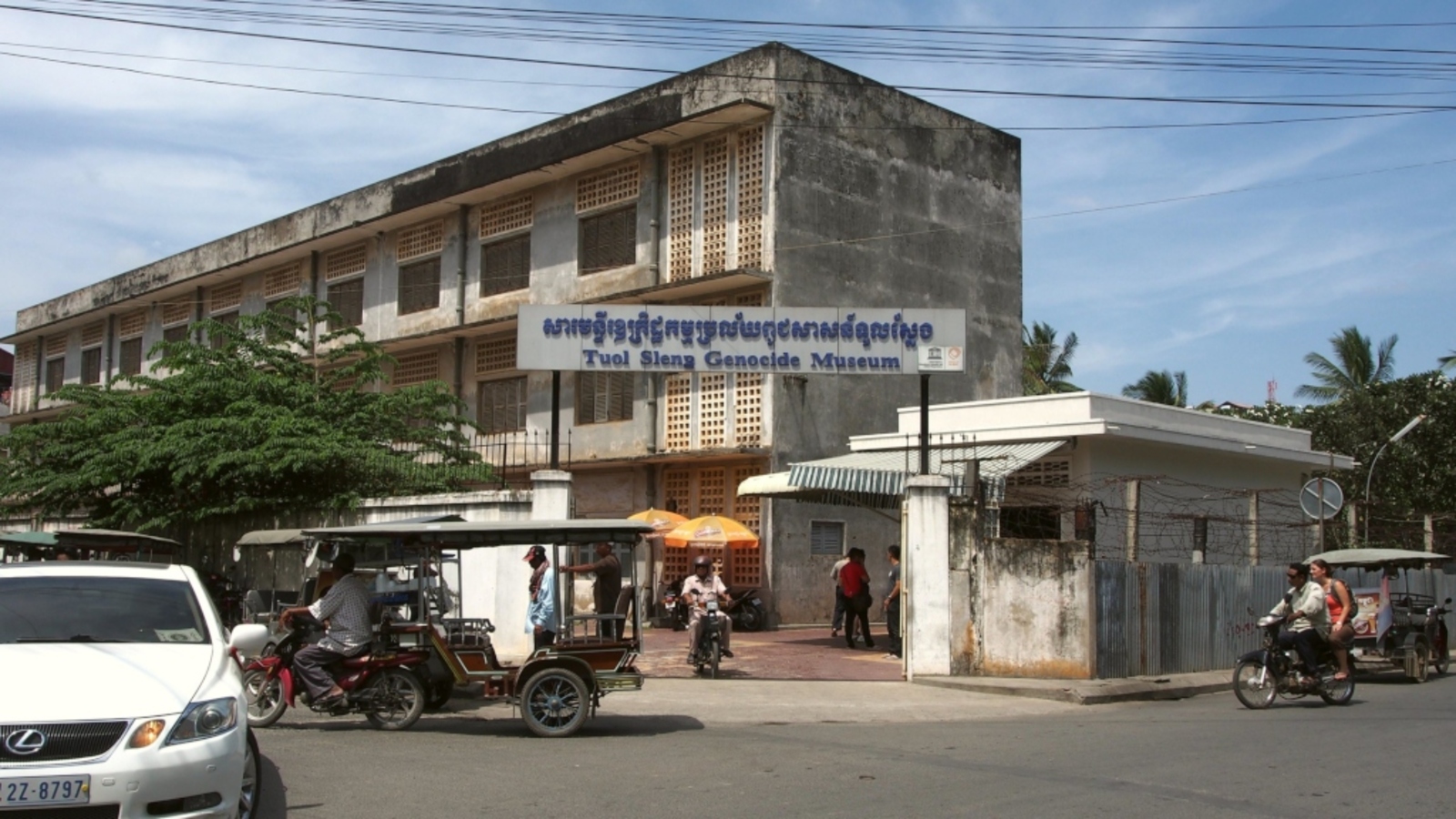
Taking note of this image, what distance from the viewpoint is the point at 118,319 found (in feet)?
143

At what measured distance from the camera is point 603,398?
2806 centimetres

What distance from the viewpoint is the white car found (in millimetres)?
5789

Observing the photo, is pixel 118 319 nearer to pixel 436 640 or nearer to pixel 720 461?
pixel 720 461

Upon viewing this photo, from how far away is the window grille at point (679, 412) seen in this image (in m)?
25.9

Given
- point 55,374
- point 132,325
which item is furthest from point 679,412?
point 55,374

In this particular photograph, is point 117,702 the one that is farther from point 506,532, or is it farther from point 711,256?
point 711,256

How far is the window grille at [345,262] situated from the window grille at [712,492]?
12.9m

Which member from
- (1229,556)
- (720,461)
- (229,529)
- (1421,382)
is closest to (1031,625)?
(1229,556)

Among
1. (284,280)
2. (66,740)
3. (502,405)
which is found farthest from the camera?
(284,280)

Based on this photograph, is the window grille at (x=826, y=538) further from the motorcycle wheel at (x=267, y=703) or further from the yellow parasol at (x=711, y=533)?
the motorcycle wheel at (x=267, y=703)

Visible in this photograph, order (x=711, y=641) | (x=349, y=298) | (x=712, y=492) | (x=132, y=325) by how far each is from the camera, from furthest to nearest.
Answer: (x=132, y=325) → (x=349, y=298) → (x=712, y=492) → (x=711, y=641)

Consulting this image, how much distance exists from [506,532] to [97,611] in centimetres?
433

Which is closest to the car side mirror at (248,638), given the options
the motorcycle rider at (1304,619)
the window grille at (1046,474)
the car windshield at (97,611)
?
the car windshield at (97,611)

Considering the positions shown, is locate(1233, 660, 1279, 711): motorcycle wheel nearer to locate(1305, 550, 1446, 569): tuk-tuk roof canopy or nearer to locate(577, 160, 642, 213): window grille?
locate(1305, 550, 1446, 569): tuk-tuk roof canopy
